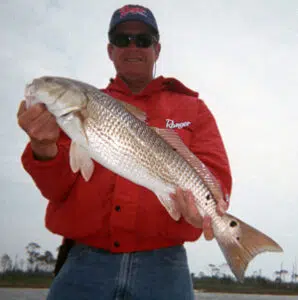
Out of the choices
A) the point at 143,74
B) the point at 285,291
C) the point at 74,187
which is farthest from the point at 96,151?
the point at 285,291

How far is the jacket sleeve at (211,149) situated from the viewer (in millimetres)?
4570

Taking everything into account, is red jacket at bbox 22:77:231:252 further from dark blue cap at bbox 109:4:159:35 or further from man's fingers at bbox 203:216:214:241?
dark blue cap at bbox 109:4:159:35

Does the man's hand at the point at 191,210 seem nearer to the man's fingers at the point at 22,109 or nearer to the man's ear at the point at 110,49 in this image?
the man's fingers at the point at 22,109

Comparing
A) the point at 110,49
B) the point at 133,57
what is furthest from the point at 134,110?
the point at 110,49

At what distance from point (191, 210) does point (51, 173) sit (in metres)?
1.60

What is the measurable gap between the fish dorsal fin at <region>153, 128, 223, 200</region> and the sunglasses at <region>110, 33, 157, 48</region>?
1.80 meters

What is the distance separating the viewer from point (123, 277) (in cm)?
393

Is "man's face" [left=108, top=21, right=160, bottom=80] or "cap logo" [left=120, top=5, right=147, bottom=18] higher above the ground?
A: "cap logo" [left=120, top=5, right=147, bottom=18]

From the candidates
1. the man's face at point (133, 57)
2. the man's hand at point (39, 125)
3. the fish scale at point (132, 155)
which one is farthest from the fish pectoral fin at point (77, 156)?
the man's face at point (133, 57)

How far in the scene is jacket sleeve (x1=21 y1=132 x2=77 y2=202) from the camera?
4035 millimetres

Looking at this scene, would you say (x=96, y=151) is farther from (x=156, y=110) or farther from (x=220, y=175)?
(x=220, y=175)

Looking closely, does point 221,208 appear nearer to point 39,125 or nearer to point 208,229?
point 208,229

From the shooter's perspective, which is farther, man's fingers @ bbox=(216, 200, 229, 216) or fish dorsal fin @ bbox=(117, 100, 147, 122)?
fish dorsal fin @ bbox=(117, 100, 147, 122)

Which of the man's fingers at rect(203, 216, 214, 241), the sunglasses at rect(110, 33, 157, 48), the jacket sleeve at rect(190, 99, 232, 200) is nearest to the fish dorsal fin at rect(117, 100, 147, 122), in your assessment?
the jacket sleeve at rect(190, 99, 232, 200)
